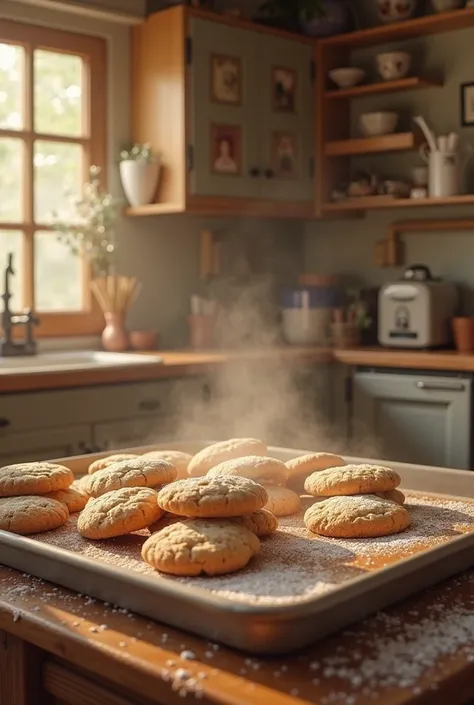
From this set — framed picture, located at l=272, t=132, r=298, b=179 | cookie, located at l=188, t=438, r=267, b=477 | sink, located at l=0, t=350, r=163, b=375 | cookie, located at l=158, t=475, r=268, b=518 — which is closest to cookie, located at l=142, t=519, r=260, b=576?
cookie, located at l=158, t=475, r=268, b=518

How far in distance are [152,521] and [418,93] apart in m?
3.64

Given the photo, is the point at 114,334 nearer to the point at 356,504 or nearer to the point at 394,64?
the point at 394,64

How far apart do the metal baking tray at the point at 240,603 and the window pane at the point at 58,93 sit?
123 inches

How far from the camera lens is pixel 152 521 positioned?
3.90 ft

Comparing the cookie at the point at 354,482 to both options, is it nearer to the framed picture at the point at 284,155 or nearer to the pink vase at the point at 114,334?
the pink vase at the point at 114,334

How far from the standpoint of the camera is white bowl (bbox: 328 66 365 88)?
4.42 m

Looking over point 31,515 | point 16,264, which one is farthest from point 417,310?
point 31,515

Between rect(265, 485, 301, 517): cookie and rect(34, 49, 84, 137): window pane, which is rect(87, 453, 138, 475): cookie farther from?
rect(34, 49, 84, 137): window pane

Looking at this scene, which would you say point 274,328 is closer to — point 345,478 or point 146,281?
point 146,281

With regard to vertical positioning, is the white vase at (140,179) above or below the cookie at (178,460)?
above

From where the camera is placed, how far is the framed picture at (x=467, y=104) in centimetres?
425

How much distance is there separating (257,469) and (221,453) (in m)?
0.12

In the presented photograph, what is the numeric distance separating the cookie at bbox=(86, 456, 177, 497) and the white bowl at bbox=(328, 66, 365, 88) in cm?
343

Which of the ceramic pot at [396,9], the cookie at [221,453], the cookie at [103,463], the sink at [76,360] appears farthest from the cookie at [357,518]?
the ceramic pot at [396,9]
